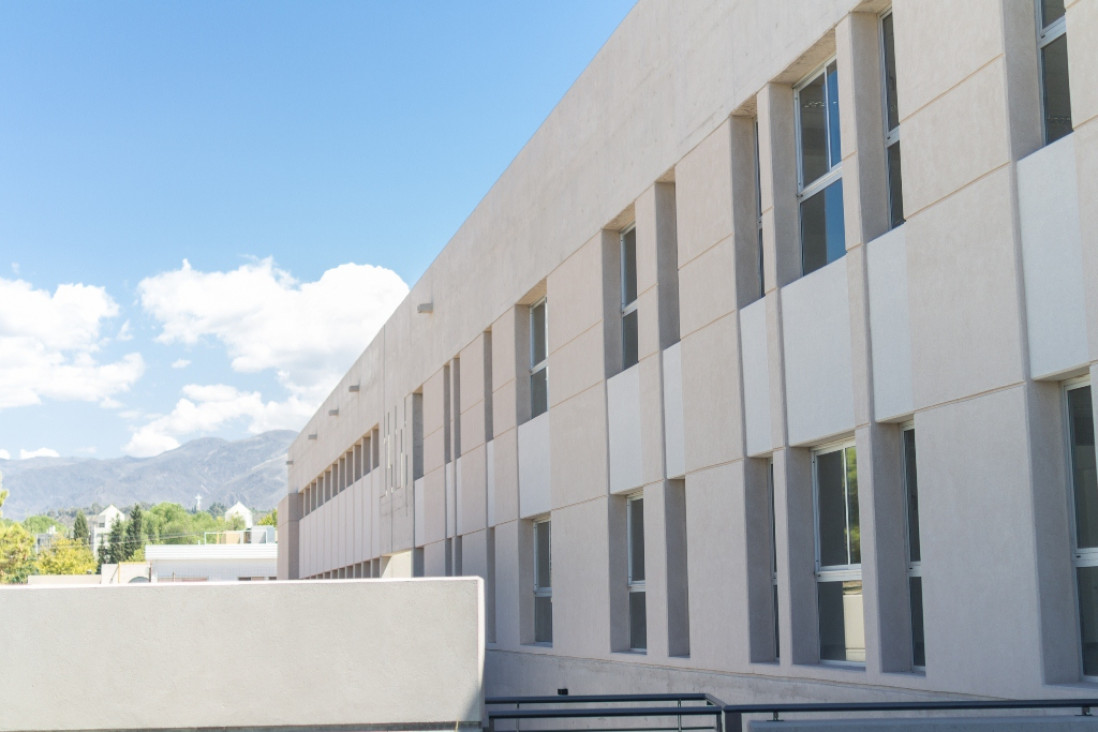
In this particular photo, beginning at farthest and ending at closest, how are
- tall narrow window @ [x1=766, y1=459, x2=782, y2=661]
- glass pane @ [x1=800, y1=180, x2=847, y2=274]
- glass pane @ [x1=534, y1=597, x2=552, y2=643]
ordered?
glass pane @ [x1=534, y1=597, x2=552, y2=643]
tall narrow window @ [x1=766, y1=459, x2=782, y2=661]
glass pane @ [x1=800, y1=180, x2=847, y2=274]

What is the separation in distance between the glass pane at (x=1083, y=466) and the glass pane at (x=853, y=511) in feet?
9.26

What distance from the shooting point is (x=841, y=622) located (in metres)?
11.7

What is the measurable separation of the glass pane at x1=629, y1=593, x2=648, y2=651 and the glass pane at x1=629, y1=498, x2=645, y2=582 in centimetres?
28

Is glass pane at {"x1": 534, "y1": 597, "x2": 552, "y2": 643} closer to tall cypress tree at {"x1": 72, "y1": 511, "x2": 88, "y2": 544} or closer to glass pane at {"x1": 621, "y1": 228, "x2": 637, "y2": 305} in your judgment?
glass pane at {"x1": 621, "y1": 228, "x2": 637, "y2": 305}

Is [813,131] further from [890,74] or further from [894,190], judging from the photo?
[894,190]

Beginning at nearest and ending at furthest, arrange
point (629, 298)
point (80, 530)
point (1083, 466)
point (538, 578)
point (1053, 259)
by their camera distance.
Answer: point (1053, 259) < point (1083, 466) < point (629, 298) < point (538, 578) < point (80, 530)

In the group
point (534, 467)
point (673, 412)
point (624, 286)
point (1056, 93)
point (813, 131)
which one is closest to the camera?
point (1056, 93)

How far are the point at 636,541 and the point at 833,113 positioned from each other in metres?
6.87

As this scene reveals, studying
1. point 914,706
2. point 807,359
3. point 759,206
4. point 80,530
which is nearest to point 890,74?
point 759,206

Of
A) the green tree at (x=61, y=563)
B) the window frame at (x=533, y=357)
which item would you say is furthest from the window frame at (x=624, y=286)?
the green tree at (x=61, y=563)

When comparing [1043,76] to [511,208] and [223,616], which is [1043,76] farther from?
[511,208]

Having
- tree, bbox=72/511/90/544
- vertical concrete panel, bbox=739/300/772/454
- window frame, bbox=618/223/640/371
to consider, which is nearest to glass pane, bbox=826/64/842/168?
vertical concrete panel, bbox=739/300/772/454

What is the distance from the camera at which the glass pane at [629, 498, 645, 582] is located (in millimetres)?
16656

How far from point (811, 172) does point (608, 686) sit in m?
7.91
